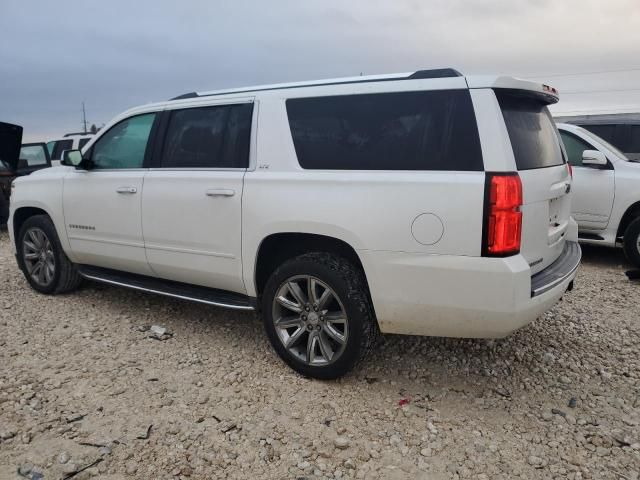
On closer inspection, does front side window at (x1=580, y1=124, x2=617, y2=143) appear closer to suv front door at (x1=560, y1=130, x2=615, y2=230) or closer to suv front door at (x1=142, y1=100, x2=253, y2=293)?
suv front door at (x1=560, y1=130, x2=615, y2=230)

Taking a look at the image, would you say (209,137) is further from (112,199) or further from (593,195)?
(593,195)

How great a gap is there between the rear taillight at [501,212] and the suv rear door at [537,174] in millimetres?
104

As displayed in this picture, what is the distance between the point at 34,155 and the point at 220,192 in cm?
987

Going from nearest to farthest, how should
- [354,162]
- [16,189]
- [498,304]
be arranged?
[498,304] < [354,162] < [16,189]

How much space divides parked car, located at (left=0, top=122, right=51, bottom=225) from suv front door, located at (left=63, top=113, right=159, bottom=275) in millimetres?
4190

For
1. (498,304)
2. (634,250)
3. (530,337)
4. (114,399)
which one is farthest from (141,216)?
(634,250)

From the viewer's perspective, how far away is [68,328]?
4371 millimetres

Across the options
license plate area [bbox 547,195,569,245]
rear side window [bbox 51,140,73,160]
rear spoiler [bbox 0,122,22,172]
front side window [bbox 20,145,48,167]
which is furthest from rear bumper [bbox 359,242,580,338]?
rear side window [bbox 51,140,73,160]

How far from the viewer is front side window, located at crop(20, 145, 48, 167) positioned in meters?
11.4

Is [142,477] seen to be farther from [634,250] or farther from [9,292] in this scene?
[634,250]

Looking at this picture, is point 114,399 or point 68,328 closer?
point 114,399

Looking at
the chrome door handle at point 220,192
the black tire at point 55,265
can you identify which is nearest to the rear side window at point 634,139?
the chrome door handle at point 220,192

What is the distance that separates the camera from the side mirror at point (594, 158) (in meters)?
6.35

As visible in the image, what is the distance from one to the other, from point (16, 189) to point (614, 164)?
6.92 metres
